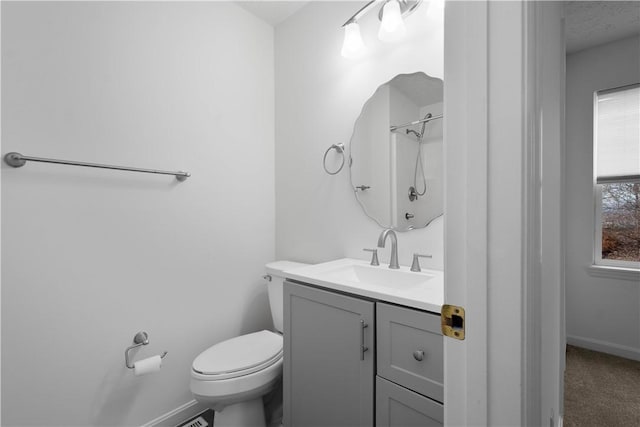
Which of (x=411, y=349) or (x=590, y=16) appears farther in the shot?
(x=590, y=16)

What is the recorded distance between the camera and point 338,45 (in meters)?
1.71

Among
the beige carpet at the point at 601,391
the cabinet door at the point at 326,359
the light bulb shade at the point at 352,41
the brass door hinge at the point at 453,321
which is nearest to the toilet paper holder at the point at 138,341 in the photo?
the cabinet door at the point at 326,359

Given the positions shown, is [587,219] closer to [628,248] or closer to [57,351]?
[628,248]

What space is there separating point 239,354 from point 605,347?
9.13 ft

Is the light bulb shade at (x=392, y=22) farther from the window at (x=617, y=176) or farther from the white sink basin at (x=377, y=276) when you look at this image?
the window at (x=617, y=176)

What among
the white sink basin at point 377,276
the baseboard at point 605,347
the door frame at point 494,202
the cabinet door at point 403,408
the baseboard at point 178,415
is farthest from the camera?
the baseboard at point 605,347

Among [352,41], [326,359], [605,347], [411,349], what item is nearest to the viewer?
[411,349]

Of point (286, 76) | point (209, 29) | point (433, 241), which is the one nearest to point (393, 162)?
point (433, 241)

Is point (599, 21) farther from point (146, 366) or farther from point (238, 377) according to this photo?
point (146, 366)

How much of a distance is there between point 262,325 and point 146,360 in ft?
2.52

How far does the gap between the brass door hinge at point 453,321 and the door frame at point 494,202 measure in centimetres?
1

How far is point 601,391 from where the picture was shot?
71.3 inches

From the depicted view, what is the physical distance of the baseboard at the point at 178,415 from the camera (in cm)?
152

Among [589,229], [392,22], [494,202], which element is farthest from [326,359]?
[589,229]
